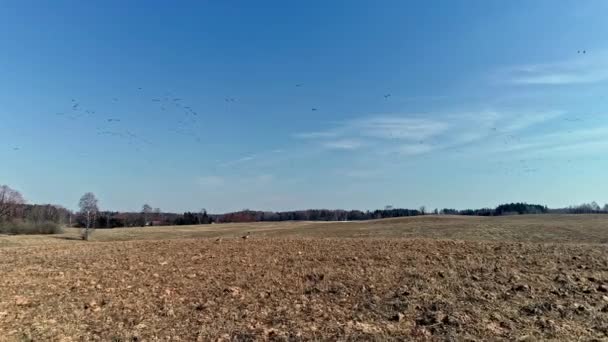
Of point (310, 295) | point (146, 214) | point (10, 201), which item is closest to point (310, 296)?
point (310, 295)

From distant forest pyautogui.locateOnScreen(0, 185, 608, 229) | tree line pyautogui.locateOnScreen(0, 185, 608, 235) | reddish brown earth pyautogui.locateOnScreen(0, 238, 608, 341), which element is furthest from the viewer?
distant forest pyautogui.locateOnScreen(0, 185, 608, 229)

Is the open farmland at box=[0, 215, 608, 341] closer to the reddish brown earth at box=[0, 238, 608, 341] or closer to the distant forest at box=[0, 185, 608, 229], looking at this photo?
the reddish brown earth at box=[0, 238, 608, 341]

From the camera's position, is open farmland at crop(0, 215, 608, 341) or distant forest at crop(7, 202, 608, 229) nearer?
open farmland at crop(0, 215, 608, 341)

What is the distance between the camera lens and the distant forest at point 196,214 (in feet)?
293

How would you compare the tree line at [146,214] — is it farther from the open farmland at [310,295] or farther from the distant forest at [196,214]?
the open farmland at [310,295]

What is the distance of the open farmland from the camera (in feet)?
22.7

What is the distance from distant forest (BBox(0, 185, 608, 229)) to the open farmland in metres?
53.4

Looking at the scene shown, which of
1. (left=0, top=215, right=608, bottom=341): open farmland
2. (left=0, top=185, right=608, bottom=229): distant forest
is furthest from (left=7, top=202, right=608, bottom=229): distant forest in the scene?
(left=0, top=215, right=608, bottom=341): open farmland

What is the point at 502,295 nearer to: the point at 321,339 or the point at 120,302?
the point at 321,339

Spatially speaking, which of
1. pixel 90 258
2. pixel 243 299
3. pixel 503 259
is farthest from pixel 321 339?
pixel 90 258

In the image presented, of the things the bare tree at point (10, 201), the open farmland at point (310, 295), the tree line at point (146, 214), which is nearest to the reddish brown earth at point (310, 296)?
the open farmland at point (310, 295)

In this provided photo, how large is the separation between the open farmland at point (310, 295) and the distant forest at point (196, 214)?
53387 mm

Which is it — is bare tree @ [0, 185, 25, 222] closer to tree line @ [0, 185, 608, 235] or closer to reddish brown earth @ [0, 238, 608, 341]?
tree line @ [0, 185, 608, 235]

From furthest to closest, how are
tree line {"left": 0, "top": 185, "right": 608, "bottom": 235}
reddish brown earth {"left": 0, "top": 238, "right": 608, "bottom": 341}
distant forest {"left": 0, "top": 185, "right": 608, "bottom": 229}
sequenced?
distant forest {"left": 0, "top": 185, "right": 608, "bottom": 229} → tree line {"left": 0, "top": 185, "right": 608, "bottom": 235} → reddish brown earth {"left": 0, "top": 238, "right": 608, "bottom": 341}
